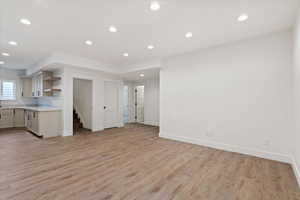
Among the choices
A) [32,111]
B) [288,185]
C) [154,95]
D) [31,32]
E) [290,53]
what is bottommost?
[288,185]

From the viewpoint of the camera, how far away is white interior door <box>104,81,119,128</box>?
6.20 meters

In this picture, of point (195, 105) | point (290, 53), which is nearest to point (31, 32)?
point (195, 105)

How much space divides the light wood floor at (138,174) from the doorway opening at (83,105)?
7.59ft

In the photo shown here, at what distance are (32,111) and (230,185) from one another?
639 centimetres

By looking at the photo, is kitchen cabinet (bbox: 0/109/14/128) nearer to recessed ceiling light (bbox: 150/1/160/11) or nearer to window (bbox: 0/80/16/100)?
window (bbox: 0/80/16/100)

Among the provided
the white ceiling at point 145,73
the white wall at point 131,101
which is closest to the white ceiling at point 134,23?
the white ceiling at point 145,73

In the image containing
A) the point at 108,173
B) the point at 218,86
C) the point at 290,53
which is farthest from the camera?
the point at 218,86

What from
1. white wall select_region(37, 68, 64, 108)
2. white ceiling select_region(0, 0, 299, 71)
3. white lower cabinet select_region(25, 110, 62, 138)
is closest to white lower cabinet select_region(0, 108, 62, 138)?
white lower cabinet select_region(25, 110, 62, 138)

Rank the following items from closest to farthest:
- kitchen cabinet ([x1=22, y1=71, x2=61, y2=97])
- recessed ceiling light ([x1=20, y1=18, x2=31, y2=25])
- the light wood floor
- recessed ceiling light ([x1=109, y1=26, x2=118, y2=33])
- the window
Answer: the light wood floor
recessed ceiling light ([x1=20, y1=18, x2=31, y2=25])
recessed ceiling light ([x1=109, y1=26, x2=118, y2=33])
kitchen cabinet ([x1=22, y1=71, x2=61, y2=97])
the window

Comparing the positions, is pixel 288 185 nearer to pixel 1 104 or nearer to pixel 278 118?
pixel 278 118

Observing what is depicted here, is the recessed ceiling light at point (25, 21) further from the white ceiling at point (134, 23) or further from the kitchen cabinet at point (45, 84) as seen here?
the kitchen cabinet at point (45, 84)

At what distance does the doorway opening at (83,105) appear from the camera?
579 centimetres

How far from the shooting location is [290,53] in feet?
9.30

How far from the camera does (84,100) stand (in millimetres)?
6082
